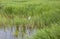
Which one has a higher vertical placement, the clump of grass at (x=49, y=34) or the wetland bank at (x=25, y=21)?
the clump of grass at (x=49, y=34)

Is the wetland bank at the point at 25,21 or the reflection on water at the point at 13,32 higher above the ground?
the wetland bank at the point at 25,21

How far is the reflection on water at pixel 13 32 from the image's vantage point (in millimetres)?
5008

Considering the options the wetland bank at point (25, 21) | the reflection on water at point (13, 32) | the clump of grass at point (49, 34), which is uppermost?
the clump of grass at point (49, 34)

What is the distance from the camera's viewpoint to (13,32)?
5273 mm

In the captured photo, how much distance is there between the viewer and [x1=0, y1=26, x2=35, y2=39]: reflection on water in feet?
16.4

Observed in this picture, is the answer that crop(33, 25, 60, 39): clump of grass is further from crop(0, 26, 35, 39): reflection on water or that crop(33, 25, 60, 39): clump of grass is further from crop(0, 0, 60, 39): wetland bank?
crop(0, 26, 35, 39): reflection on water

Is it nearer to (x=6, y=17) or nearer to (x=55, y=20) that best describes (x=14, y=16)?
(x=6, y=17)

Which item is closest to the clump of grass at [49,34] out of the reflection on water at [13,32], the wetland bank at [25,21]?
the wetland bank at [25,21]

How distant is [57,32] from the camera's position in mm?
3914

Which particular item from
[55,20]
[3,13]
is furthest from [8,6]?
[55,20]

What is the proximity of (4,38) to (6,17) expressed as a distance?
1.13m

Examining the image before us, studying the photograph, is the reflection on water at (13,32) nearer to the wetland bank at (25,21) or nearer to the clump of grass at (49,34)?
the wetland bank at (25,21)

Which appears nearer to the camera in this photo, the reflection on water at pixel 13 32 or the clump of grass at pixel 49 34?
the clump of grass at pixel 49 34

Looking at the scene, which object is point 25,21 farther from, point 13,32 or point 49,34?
point 49,34
